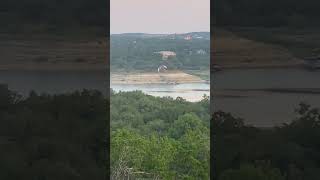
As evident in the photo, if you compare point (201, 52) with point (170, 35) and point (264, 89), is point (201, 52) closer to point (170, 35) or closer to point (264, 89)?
point (170, 35)

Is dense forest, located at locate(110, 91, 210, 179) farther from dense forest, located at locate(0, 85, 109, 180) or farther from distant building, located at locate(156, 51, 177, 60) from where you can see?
dense forest, located at locate(0, 85, 109, 180)

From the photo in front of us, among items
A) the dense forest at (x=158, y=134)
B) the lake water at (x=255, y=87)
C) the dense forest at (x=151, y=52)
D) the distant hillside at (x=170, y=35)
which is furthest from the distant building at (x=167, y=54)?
the lake water at (x=255, y=87)

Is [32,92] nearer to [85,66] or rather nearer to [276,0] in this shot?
[85,66]

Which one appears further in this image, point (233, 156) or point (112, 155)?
point (112, 155)

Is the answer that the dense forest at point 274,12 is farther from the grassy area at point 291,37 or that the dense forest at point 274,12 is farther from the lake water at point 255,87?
the lake water at point 255,87

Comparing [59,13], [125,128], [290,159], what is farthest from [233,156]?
[59,13]

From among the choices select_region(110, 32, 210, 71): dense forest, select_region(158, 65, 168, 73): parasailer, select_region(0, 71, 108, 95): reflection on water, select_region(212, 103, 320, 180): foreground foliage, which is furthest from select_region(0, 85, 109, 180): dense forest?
select_region(212, 103, 320, 180): foreground foliage
